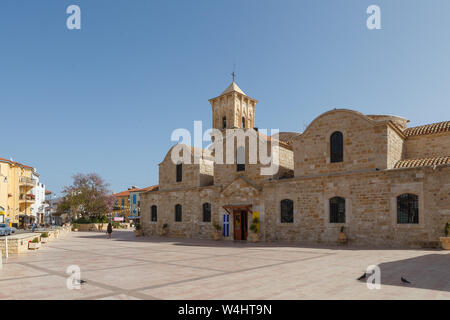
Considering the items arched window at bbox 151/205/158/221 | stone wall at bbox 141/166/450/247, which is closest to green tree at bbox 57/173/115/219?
arched window at bbox 151/205/158/221

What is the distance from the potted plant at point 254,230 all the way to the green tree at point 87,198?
2774 cm

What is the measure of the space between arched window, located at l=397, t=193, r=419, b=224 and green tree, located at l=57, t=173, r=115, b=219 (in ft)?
118

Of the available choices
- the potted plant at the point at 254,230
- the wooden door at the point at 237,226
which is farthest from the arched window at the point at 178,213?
the potted plant at the point at 254,230

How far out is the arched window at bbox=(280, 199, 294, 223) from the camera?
67.2 ft

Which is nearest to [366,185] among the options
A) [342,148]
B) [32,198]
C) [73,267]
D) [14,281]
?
[342,148]

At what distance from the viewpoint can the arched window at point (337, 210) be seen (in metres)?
18.5

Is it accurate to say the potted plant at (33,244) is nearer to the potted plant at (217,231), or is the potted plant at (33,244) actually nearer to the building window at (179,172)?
the potted plant at (217,231)

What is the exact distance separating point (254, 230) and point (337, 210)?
5350mm

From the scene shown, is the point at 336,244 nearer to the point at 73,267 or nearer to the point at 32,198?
the point at 73,267

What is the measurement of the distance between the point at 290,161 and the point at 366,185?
24.2 ft

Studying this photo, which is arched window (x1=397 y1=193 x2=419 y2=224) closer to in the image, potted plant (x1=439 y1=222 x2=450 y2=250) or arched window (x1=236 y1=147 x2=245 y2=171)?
potted plant (x1=439 y1=222 x2=450 y2=250)

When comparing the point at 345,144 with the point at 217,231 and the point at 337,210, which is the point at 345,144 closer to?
the point at 337,210

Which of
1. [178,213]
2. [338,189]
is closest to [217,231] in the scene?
[178,213]
